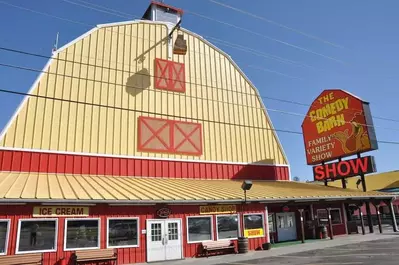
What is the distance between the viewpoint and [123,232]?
1631cm

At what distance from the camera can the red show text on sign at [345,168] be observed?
2669 centimetres

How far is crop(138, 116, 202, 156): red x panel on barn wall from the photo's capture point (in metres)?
22.4

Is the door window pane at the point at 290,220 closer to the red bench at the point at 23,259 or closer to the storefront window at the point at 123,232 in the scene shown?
the storefront window at the point at 123,232

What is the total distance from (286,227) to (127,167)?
11864 mm

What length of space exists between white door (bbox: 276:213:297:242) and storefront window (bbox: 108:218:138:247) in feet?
36.7

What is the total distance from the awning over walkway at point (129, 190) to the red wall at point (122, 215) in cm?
77

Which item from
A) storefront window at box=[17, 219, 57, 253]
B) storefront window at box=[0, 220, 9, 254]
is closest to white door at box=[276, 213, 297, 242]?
storefront window at box=[17, 219, 57, 253]

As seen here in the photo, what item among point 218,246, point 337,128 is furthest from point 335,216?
point 218,246

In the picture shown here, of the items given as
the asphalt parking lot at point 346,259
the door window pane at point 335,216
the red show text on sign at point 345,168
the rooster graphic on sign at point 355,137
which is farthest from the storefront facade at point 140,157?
the asphalt parking lot at point 346,259

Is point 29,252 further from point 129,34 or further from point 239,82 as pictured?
point 239,82

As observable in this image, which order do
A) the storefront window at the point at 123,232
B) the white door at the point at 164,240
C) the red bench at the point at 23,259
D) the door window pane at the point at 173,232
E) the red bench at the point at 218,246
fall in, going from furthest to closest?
1. the red bench at the point at 218,246
2. the door window pane at the point at 173,232
3. the white door at the point at 164,240
4. the storefront window at the point at 123,232
5. the red bench at the point at 23,259

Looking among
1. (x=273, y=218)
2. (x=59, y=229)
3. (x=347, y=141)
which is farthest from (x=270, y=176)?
(x=59, y=229)

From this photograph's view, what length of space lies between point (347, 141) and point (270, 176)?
7.34 metres

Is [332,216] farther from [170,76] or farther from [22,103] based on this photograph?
[22,103]
